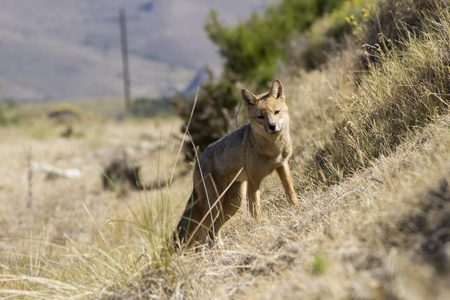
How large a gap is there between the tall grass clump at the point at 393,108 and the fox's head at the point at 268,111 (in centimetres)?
67

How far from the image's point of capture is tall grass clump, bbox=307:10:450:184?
12.8ft

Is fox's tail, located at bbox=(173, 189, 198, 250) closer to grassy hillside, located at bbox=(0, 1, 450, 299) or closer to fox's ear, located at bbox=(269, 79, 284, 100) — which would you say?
grassy hillside, located at bbox=(0, 1, 450, 299)

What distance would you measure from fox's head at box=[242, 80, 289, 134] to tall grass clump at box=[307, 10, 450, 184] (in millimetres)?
665

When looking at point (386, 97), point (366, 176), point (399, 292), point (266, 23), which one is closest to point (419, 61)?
point (386, 97)

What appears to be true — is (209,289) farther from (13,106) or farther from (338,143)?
(13,106)

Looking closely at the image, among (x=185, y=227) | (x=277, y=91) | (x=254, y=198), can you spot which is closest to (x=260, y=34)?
(x=277, y=91)

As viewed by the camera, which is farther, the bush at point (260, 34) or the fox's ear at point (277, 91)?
the bush at point (260, 34)

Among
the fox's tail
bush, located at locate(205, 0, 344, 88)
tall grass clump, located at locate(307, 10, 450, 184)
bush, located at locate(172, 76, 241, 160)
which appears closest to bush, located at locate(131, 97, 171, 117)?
bush, located at locate(205, 0, 344, 88)

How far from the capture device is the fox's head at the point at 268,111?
3.79 metres

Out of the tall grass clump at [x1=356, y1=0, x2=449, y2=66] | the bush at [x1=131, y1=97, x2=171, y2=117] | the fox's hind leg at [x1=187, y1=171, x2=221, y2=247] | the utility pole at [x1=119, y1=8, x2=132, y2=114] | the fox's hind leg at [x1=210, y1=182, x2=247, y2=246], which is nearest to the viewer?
the fox's hind leg at [x1=187, y1=171, x2=221, y2=247]

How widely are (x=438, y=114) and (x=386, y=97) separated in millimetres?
719

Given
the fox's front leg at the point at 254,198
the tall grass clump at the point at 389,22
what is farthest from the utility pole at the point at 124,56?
the fox's front leg at the point at 254,198

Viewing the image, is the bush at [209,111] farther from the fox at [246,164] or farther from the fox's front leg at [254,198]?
the fox's front leg at [254,198]

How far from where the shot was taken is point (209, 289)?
2.76m
